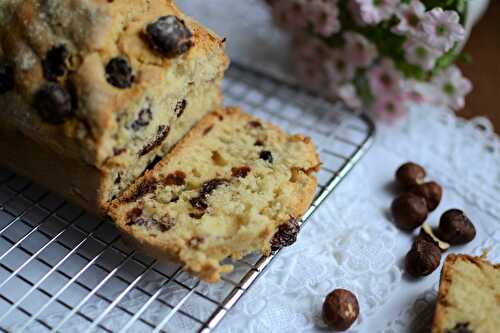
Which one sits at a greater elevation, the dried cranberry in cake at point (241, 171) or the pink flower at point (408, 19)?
the pink flower at point (408, 19)

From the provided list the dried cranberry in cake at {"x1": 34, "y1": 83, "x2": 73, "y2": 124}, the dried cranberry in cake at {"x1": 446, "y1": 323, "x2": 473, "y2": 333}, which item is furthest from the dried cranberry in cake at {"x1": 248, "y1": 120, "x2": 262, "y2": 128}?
the dried cranberry in cake at {"x1": 446, "y1": 323, "x2": 473, "y2": 333}

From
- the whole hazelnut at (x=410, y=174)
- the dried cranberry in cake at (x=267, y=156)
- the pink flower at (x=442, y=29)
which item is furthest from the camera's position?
the whole hazelnut at (x=410, y=174)

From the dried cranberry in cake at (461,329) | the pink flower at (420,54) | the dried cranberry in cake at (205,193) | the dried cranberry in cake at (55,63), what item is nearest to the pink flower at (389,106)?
the pink flower at (420,54)

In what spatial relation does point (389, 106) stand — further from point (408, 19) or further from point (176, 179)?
point (176, 179)

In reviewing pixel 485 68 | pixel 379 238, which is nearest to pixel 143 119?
pixel 379 238

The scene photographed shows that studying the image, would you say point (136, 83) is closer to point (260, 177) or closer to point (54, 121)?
point (54, 121)

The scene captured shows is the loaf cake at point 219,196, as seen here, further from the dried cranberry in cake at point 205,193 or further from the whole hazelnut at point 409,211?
the whole hazelnut at point 409,211

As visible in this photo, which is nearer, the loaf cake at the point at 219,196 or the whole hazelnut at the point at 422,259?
the loaf cake at the point at 219,196
